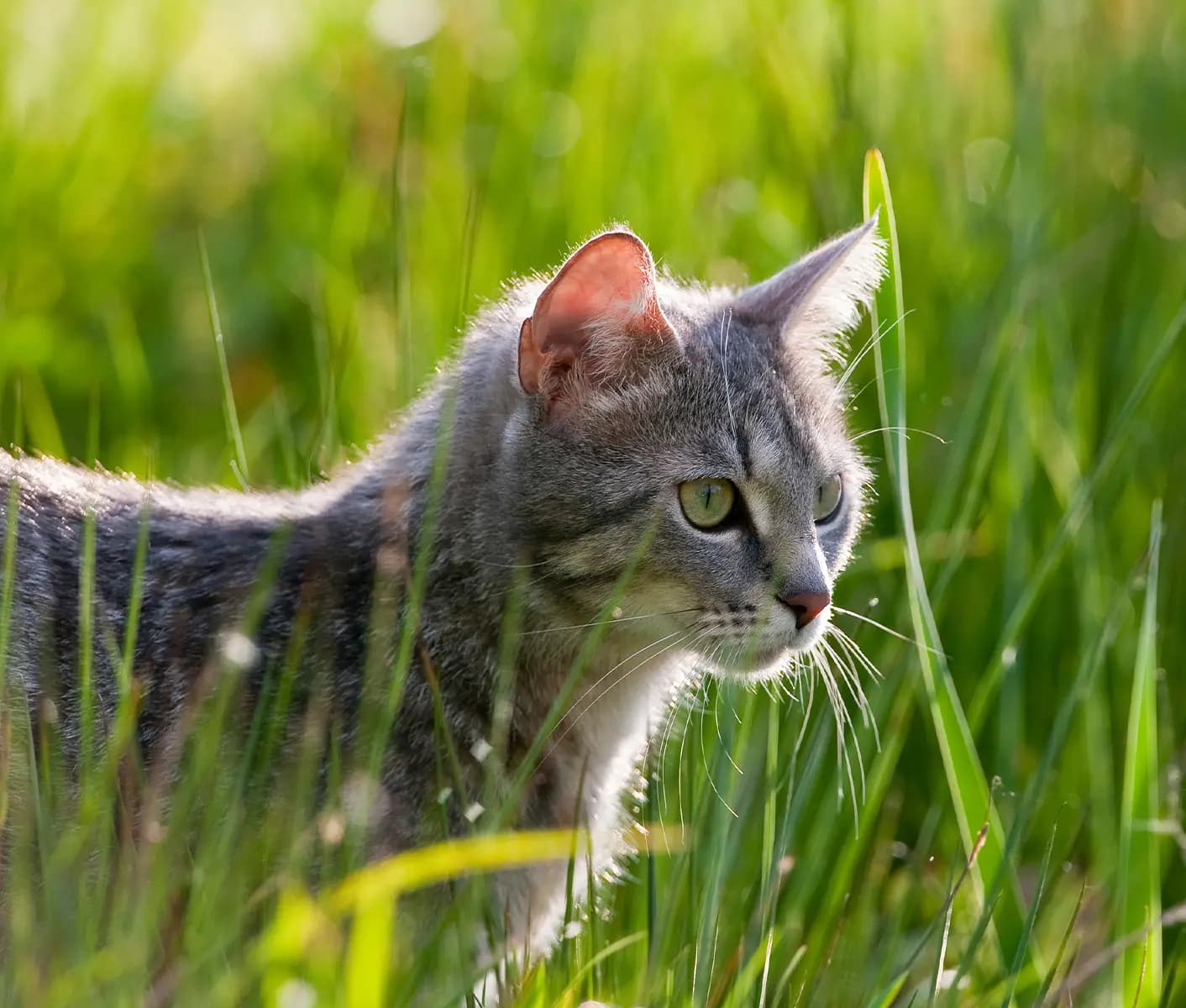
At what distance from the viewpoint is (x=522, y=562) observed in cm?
212

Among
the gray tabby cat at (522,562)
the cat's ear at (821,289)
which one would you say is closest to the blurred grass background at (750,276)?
the gray tabby cat at (522,562)

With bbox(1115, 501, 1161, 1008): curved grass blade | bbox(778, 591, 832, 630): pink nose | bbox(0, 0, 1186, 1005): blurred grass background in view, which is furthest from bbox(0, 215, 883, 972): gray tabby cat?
bbox(1115, 501, 1161, 1008): curved grass blade

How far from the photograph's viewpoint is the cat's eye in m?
2.31

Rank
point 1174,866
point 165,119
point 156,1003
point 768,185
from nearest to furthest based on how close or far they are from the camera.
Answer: point 156,1003 < point 1174,866 < point 768,185 < point 165,119

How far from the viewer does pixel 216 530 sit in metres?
2.21

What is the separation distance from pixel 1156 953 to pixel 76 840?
1.48 metres

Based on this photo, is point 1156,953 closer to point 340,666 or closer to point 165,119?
point 340,666

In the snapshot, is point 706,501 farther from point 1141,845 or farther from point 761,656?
point 1141,845

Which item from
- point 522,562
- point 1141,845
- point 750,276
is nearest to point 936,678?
point 1141,845

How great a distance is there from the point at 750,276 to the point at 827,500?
122 centimetres

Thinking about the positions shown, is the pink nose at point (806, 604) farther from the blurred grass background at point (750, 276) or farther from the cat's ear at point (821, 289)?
the cat's ear at point (821, 289)

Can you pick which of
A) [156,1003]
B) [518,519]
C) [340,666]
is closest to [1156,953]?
[518,519]

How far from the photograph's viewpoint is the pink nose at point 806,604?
206 centimetres

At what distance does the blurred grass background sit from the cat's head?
0.61 ft
